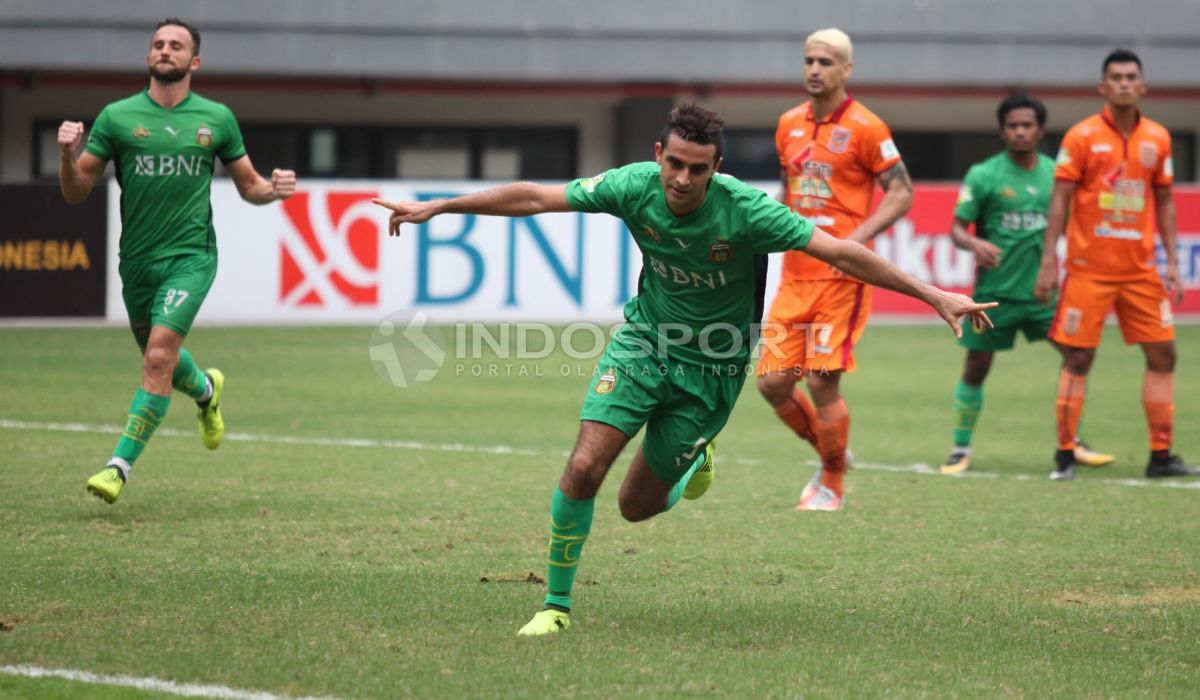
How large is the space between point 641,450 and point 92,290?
13.7 metres

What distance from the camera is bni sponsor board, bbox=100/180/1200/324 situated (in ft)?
63.8

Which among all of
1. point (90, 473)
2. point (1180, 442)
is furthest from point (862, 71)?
point (90, 473)

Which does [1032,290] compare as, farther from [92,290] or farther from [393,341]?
[92,290]

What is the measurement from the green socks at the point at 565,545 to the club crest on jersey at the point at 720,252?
3.30ft

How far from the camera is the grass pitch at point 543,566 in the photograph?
538 cm

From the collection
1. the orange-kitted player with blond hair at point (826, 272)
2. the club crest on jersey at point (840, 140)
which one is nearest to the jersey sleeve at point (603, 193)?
the orange-kitted player with blond hair at point (826, 272)

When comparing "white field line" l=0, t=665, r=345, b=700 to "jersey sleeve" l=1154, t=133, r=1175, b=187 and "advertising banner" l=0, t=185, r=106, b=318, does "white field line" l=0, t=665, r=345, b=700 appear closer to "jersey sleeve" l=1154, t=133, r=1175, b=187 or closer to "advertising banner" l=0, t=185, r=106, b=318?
"jersey sleeve" l=1154, t=133, r=1175, b=187

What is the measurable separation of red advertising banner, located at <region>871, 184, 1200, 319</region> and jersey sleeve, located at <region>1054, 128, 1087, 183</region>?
33.8 feet

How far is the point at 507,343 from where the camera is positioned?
1888 cm

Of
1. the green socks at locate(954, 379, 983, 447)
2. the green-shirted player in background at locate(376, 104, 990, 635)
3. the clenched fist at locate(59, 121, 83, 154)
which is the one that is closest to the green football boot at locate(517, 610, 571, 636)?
the green-shirted player in background at locate(376, 104, 990, 635)

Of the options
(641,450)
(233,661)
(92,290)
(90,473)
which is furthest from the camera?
(92,290)

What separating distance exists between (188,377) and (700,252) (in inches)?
158

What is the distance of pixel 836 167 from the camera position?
888 centimetres

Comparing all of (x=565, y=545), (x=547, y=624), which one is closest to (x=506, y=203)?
(x=565, y=545)
